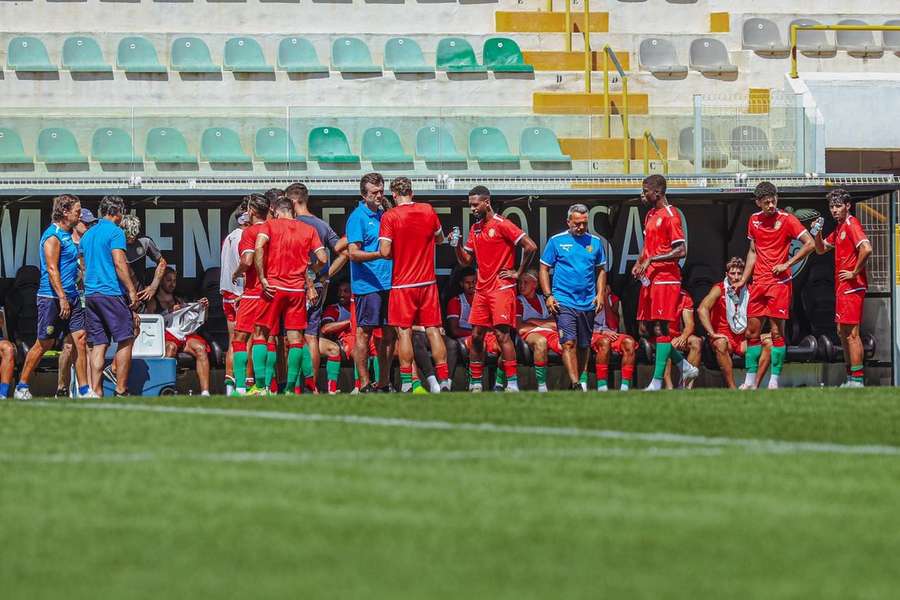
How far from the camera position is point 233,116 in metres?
16.7

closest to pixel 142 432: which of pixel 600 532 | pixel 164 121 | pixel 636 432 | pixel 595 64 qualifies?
pixel 636 432

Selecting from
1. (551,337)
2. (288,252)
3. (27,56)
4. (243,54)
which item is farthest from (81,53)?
(288,252)

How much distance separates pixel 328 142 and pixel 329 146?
0.17 feet

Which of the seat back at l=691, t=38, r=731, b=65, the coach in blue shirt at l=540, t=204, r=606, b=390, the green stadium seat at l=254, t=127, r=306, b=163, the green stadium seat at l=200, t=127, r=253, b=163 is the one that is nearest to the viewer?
the coach in blue shirt at l=540, t=204, r=606, b=390

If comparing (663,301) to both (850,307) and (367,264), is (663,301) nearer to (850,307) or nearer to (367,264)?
(850,307)

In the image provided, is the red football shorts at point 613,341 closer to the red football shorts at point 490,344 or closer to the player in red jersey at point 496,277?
the red football shorts at point 490,344

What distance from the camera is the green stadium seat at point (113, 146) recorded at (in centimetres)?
1630

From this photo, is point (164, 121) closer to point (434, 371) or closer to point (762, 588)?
point (434, 371)

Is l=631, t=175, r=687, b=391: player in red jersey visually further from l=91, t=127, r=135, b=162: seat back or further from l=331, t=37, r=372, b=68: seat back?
l=331, t=37, r=372, b=68: seat back

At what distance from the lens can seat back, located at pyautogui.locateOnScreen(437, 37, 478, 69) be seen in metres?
21.8

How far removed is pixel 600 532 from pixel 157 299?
11348 millimetres

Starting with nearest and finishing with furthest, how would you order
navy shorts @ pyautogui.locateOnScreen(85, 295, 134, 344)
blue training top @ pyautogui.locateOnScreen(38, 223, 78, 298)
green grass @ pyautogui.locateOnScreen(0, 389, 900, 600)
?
green grass @ pyautogui.locateOnScreen(0, 389, 900, 600)
navy shorts @ pyautogui.locateOnScreen(85, 295, 134, 344)
blue training top @ pyautogui.locateOnScreen(38, 223, 78, 298)

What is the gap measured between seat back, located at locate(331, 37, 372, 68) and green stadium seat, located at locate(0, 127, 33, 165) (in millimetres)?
6172

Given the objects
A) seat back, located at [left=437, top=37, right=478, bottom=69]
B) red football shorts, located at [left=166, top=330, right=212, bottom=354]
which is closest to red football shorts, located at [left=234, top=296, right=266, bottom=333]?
red football shorts, located at [left=166, top=330, right=212, bottom=354]
